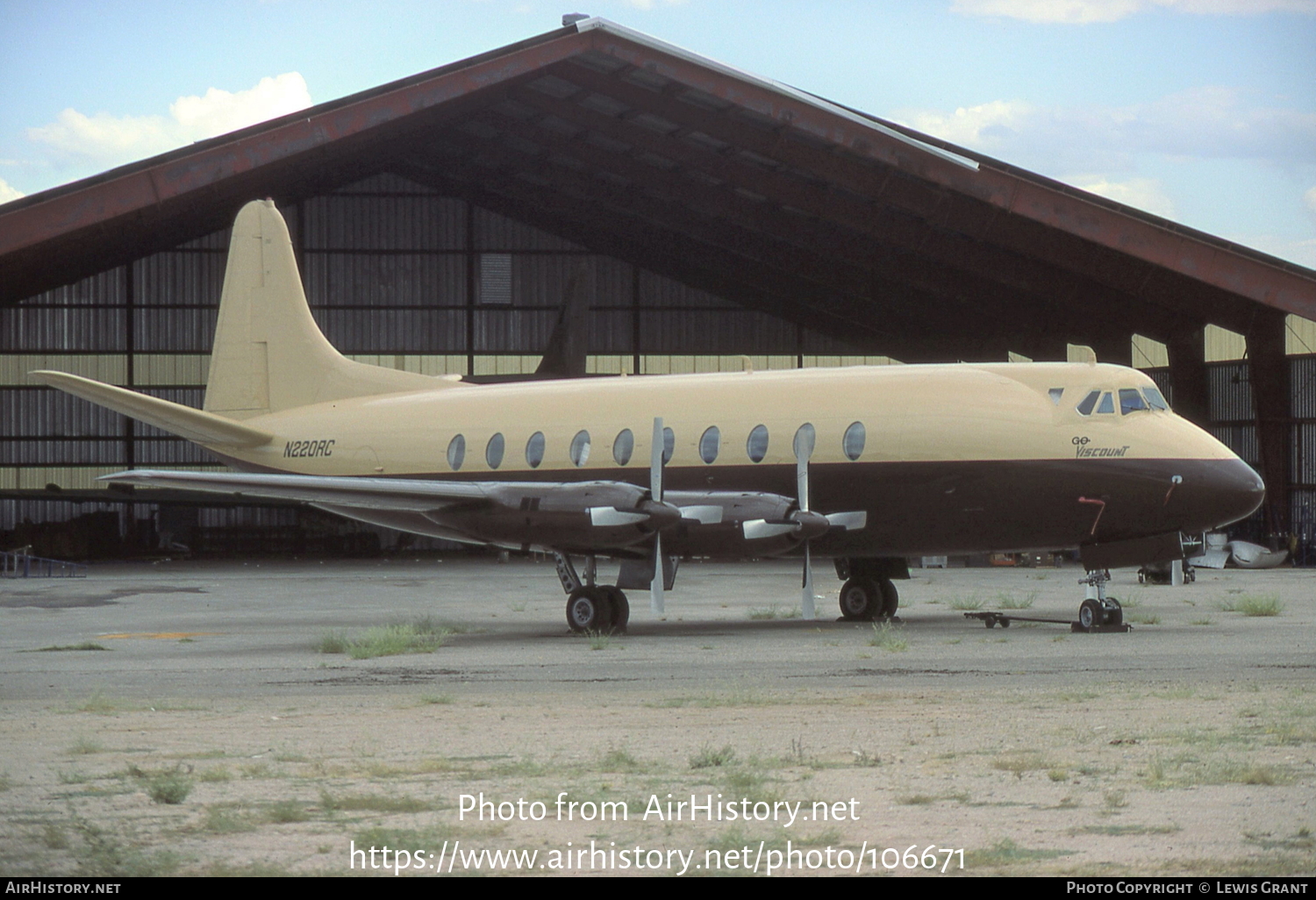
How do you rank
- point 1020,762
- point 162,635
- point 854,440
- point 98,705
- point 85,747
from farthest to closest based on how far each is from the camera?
point 162,635
point 854,440
point 98,705
point 85,747
point 1020,762

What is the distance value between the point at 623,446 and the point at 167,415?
377 inches

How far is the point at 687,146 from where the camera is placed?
47656 millimetres

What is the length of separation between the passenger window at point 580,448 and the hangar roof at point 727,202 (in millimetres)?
17469

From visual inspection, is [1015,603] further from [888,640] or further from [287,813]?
[287,813]

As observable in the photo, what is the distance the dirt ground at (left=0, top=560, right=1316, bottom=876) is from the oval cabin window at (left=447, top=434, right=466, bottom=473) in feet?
13.9

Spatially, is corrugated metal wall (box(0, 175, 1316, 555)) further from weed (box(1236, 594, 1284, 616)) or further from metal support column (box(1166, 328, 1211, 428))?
weed (box(1236, 594, 1284, 616))

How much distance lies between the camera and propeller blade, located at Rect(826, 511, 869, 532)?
76.5ft

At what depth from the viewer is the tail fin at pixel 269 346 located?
30.9 metres

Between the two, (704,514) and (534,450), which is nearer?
(704,514)

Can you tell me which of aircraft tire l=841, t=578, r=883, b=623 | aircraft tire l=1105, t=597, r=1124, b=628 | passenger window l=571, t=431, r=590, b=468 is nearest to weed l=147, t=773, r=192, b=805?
passenger window l=571, t=431, r=590, b=468

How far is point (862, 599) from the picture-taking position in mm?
26297

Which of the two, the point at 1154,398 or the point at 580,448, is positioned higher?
the point at 1154,398

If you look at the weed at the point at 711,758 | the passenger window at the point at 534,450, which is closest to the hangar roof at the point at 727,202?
the passenger window at the point at 534,450

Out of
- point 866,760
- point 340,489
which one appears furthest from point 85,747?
point 340,489
